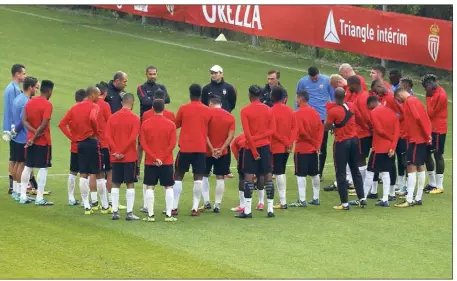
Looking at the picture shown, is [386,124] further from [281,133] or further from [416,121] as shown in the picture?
[281,133]

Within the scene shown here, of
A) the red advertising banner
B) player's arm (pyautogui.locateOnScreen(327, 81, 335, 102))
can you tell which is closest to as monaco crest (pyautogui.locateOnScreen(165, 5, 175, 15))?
the red advertising banner

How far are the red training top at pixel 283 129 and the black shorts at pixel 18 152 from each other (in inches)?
169

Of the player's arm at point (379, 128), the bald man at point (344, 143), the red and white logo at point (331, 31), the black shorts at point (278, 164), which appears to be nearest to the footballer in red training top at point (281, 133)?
the black shorts at point (278, 164)

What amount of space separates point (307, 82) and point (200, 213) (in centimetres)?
418

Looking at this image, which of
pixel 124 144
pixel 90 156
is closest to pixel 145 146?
pixel 124 144

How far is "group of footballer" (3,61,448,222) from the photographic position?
18.8 metres

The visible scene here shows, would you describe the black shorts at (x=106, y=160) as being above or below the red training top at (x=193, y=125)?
below

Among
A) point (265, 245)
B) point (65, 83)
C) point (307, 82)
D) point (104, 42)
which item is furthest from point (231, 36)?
point (265, 245)

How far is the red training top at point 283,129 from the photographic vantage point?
64.3 feet

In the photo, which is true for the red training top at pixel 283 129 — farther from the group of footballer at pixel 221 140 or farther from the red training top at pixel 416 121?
the red training top at pixel 416 121

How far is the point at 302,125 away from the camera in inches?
788

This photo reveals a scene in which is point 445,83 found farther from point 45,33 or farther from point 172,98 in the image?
point 45,33

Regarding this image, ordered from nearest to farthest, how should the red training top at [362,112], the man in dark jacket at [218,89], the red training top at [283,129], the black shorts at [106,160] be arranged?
the red training top at [283,129]
the black shorts at [106,160]
the red training top at [362,112]
the man in dark jacket at [218,89]

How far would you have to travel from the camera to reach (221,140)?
768 inches
